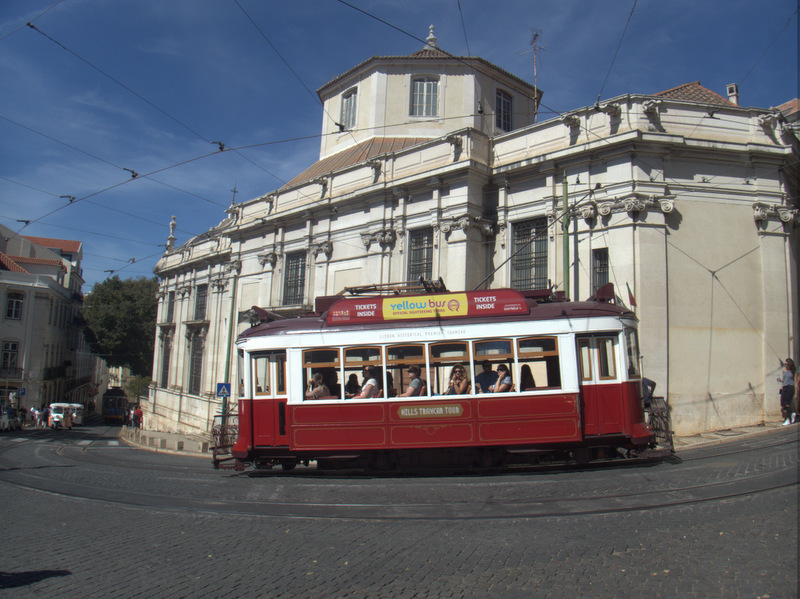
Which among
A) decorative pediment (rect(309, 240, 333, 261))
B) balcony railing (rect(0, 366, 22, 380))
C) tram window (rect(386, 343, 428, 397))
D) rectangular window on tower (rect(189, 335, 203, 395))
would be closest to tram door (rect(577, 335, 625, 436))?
tram window (rect(386, 343, 428, 397))

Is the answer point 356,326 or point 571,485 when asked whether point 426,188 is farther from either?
point 571,485

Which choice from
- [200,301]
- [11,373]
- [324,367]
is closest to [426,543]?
[324,367]

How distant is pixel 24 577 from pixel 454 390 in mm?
6520

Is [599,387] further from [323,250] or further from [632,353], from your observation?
[323,250]

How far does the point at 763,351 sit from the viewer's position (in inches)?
623

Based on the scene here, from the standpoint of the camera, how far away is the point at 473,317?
9.80 meters

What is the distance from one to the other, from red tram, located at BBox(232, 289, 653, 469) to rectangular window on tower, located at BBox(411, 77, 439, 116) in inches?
675

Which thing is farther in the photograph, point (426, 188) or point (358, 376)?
point (426, 188)

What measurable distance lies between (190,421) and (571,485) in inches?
1150

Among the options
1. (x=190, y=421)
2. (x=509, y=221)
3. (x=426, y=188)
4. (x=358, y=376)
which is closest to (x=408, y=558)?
(x=358, y=376)

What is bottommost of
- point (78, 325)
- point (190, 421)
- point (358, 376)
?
point (190, 421)

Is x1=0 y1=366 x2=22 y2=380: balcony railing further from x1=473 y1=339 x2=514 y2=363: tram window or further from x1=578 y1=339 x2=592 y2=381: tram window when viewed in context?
x1=578 y1=339 x2=592 y2=381: tram window

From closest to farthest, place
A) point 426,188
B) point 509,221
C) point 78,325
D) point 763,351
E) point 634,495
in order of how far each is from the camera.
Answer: point 634,495 → point 763,351 → point 509,221 → point 426,188 → point 78,325

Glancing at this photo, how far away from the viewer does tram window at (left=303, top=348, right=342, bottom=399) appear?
10.1m
